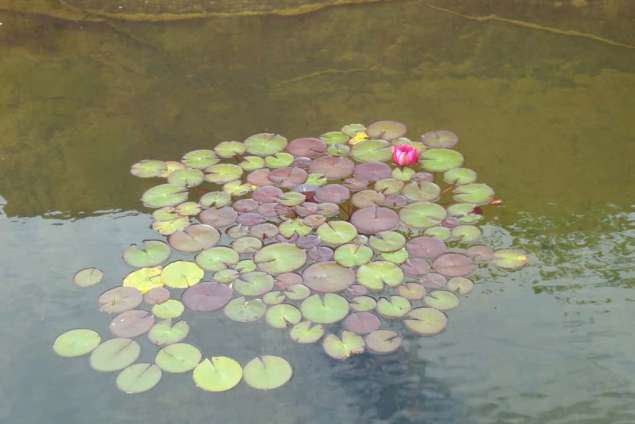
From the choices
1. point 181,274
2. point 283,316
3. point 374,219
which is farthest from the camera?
point 374,219

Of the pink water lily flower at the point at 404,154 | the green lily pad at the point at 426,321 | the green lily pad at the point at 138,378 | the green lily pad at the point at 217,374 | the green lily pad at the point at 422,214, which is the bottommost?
the green lily pad at the point at 138,378

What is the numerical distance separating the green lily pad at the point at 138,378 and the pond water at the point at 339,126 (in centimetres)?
2

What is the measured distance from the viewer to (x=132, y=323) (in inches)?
62.0

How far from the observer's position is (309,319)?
1.56m

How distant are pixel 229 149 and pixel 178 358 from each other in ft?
2.25

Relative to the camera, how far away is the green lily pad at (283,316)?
5.09 feet

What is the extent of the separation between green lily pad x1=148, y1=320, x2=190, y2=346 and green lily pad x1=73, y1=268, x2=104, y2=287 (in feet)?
0.68

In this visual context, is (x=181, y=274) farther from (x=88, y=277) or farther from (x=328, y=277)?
(x=328, y=277)

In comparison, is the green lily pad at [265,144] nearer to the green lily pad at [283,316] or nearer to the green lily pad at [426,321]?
the green lily pad at [283,316]

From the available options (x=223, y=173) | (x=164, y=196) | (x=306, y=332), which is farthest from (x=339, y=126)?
(x=306, y=332)

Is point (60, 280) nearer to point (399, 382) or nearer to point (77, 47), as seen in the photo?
point (399, 382)

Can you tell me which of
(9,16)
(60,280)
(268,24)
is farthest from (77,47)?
(60,280)

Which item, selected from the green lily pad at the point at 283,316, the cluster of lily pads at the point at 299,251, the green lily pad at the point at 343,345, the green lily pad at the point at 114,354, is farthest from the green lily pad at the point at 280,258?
the green lily pad at the point at 114,354

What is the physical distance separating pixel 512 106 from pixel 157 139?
98 cm
